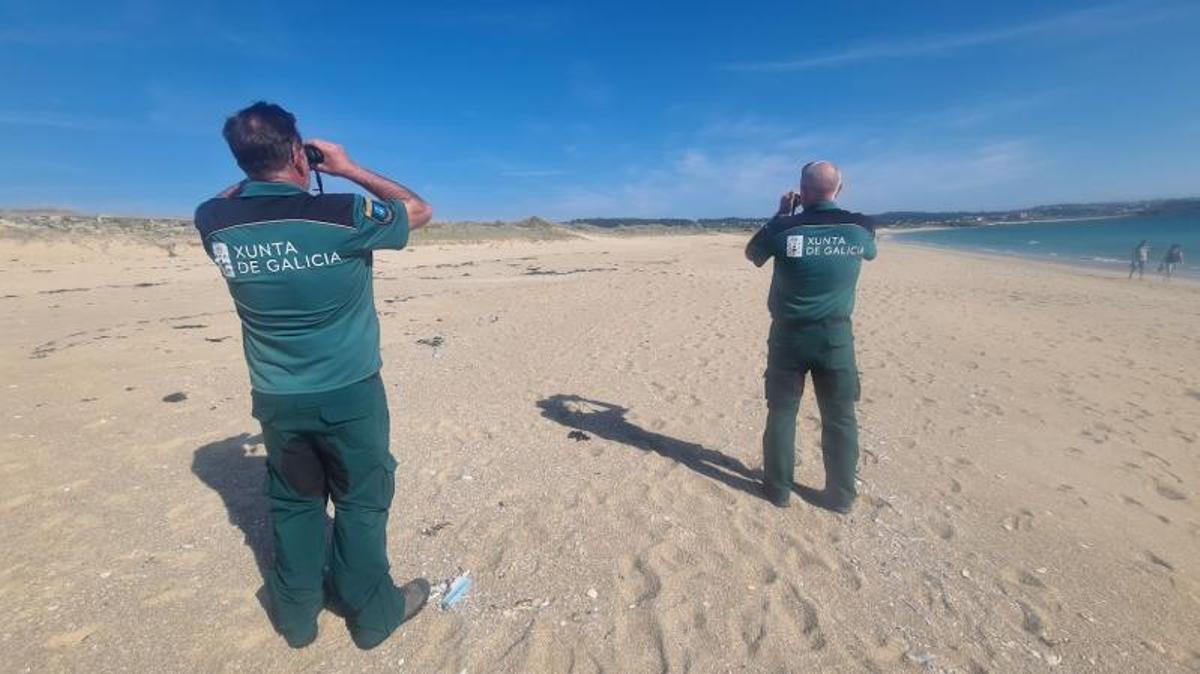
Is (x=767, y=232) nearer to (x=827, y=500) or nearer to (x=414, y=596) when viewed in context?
(x=827, y=500)

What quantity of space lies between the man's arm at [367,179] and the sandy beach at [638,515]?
2.03 metres

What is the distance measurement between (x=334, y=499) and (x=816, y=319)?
2914 mm

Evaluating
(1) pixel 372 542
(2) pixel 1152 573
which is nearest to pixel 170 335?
(1) pixel 372 542

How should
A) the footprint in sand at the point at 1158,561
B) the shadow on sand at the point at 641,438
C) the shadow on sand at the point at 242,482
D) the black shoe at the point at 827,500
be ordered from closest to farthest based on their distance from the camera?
the footprint in sand at the point at 1158,561 → the shadow on sand at the point at 242,482 → the black shoe at the point at 827,500 → the shadow on sand at the point at 641,438

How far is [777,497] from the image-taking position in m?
4.04

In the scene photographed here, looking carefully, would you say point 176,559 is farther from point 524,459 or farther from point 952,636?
point 952,636

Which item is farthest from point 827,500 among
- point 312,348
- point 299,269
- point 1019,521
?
point 299,269

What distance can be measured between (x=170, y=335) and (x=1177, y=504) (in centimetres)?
1209

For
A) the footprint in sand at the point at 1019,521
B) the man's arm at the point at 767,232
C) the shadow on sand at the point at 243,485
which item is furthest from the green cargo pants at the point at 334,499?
the footprint in sand at the point at 1019,521

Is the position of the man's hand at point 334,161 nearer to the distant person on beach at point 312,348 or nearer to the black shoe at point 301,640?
the distant person on beach at point 312,348

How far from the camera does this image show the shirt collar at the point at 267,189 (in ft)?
7.23

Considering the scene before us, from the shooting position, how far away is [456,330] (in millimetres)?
10211

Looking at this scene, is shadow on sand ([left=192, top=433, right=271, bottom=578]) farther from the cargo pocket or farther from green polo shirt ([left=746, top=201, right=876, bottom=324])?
green polo shirt ([left=746, top=201, right=876, bottom=324])

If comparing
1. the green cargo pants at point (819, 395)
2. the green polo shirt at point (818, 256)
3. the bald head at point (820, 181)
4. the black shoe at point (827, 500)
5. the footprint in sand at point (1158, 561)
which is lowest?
the footprint in sand at point (1158, 561)
